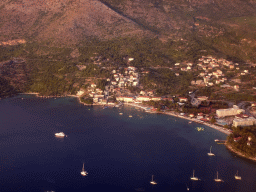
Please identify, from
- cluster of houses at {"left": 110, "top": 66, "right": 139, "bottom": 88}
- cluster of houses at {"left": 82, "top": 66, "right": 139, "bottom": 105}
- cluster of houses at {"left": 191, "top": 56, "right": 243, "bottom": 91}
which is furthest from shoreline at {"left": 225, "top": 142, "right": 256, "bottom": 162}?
cluster of houses at {"left": 110, "top": 66, "right": 139, "bottom": 88}

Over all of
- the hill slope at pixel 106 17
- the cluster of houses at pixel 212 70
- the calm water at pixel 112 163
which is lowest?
the calm water at pixel 112 163

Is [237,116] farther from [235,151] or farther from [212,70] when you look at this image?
[212,70]

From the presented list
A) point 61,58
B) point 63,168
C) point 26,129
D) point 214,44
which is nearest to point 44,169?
point 63,168

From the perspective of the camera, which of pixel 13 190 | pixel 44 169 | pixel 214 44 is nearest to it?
pixel 13 190

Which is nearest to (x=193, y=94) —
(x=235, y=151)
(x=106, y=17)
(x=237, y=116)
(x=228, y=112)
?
(x=228, y=112)

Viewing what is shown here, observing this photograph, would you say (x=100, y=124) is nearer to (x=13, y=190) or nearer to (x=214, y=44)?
(x=13, y=190)

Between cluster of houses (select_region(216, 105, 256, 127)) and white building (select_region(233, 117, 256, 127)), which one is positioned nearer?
white building (select_region(233, 117, 256, 127))

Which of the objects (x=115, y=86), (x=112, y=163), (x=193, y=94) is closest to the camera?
(x=112, y=163)

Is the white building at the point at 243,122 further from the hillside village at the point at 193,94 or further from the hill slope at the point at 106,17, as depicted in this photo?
the hill slope at the point at 106,17

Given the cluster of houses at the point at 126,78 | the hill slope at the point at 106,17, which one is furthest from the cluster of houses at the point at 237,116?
the hill slope at the point at 106,17

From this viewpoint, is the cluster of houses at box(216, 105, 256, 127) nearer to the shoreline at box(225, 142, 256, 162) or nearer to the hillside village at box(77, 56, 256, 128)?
the hillside village at box(77, 56, 256, 128)

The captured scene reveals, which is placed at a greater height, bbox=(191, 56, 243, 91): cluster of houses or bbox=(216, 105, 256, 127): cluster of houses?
bbox=(191, 56, 243, 91): cluster of houses
